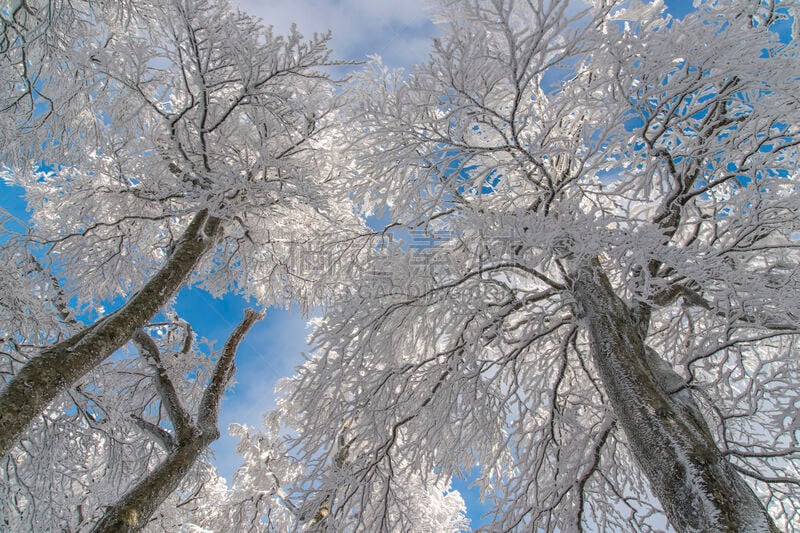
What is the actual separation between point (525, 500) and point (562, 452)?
0.55 meters

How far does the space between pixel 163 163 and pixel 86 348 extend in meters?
2.25

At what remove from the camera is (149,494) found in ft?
15.5

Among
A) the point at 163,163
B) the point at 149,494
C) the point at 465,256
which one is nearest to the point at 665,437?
the point at 465,256

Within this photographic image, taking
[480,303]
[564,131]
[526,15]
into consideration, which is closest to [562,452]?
[480,303]

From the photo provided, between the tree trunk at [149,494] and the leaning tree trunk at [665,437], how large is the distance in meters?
4.38

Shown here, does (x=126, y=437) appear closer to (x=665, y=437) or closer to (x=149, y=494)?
(x=149, y=494)

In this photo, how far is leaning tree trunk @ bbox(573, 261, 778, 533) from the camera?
8.09 ft

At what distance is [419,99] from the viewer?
382cm

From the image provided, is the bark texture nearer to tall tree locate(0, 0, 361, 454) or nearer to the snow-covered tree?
the snow-covered tree

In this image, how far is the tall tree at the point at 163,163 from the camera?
14.4 ft

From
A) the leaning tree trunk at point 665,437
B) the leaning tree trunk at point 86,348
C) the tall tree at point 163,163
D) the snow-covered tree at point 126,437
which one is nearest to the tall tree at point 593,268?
the leaning tree trunk at point 665,437

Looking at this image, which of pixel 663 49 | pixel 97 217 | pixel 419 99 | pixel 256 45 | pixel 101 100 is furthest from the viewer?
pixel 97 217

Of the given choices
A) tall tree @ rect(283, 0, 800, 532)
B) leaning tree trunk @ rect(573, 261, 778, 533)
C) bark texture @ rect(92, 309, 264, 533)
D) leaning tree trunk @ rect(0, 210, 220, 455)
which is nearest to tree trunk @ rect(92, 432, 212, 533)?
bark texture @ rect(92, 309, 264, 533)

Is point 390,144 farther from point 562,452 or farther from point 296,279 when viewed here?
point 296,279
